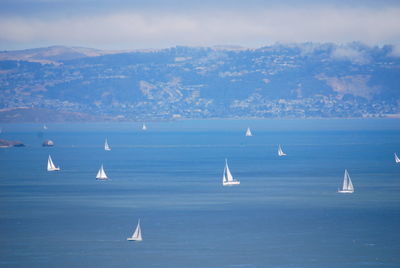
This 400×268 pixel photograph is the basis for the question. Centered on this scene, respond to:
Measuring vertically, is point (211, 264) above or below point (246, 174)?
above

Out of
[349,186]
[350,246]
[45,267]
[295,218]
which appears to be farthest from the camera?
[349,186]

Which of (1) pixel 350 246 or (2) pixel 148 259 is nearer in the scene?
(2) pixel 148 259

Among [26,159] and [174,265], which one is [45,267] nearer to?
[174,265]

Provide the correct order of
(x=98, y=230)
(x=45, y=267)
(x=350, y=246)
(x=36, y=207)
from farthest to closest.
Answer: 1. (x=36, y=207)
2. (x=98, y=230)
3. (x=350, y=246)
4. (x=45, y=267)

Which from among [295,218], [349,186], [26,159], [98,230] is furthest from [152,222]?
[26,159]

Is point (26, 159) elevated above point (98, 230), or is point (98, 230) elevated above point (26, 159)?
point (98, 230)

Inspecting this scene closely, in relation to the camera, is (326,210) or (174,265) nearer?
(174,265)

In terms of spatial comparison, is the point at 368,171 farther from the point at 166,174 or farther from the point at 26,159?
Answer: the point at 26,159

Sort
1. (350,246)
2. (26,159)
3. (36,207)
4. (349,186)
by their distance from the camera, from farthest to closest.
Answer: (26,159)
(349,186)
(36,207)
(350,246)

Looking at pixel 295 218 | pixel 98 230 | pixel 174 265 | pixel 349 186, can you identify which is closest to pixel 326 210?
pixel 295 218
